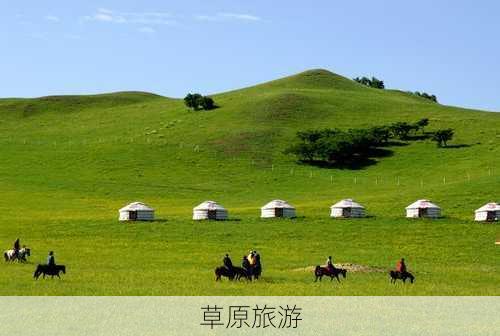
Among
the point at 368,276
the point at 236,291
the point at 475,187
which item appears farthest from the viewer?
the point at 475,187

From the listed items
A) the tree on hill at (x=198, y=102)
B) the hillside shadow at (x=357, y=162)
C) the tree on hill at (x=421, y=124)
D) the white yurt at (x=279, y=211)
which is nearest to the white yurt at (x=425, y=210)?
the white yurt at (x=279, y=211)

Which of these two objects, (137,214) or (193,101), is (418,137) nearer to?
(193,101)

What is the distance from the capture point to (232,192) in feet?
318

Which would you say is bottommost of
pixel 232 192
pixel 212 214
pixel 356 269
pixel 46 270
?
pixel 46 270

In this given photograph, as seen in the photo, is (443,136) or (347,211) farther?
(443,136)

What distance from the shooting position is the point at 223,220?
69.5 meters

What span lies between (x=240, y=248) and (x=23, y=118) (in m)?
130

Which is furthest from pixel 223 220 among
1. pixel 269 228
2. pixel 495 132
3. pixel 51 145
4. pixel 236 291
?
pixel 495 132

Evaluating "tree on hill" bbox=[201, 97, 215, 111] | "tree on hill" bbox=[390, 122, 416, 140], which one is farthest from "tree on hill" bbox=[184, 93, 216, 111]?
"tree on hill" bbox=[390, 122, 416, 140]

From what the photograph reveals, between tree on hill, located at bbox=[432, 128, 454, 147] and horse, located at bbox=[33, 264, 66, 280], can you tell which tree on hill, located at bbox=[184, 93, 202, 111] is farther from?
horse, located at bbox=[33, 264, 66, 280]

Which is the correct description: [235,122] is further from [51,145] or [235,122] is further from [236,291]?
[236,291]

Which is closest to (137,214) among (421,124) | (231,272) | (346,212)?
(346,212)

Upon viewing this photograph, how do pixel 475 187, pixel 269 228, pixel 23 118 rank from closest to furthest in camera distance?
pixel 269 228
pixel 475 187
pixel 23 118
